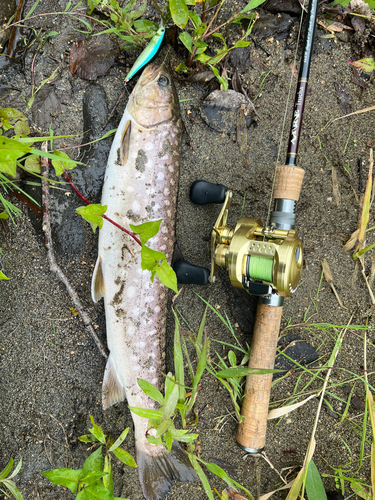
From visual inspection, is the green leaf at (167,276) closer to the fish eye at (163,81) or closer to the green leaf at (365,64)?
the fish eye at (163,81)

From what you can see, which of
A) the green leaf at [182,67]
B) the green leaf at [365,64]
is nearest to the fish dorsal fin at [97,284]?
the green leaf at [182,67]

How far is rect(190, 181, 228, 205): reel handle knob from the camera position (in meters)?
2.09

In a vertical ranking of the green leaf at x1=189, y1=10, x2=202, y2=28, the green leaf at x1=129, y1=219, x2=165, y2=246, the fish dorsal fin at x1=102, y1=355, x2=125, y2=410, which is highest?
the green leaf at x1=189, y1=10, x2=202, y2=28

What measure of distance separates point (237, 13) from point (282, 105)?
0.61 metres

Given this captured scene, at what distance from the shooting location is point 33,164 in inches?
83.3

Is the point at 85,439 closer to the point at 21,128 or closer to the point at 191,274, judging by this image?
the point at 191,274

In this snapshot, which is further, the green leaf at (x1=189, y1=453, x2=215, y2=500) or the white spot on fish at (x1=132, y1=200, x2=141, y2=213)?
the white spot on fish at (x1=132, y1=200, x2=141, y2=213)

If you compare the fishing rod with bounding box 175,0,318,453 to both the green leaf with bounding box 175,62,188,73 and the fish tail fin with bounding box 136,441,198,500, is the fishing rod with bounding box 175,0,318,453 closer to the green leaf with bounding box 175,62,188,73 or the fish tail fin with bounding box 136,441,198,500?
the fish tail fin with bounding box 136,441,198,500

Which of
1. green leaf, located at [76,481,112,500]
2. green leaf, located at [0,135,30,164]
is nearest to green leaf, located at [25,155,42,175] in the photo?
green leaf, located at [0,135,30,164]

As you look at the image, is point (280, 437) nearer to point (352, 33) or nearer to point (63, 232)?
point (63, 232)

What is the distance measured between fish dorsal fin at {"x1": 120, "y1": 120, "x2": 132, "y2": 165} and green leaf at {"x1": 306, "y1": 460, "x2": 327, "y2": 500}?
2173 mm

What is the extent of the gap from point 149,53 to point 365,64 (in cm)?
142

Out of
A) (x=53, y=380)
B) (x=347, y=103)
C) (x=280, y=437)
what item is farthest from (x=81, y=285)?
(x=347, y=103)

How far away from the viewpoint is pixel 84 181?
7.30ft
